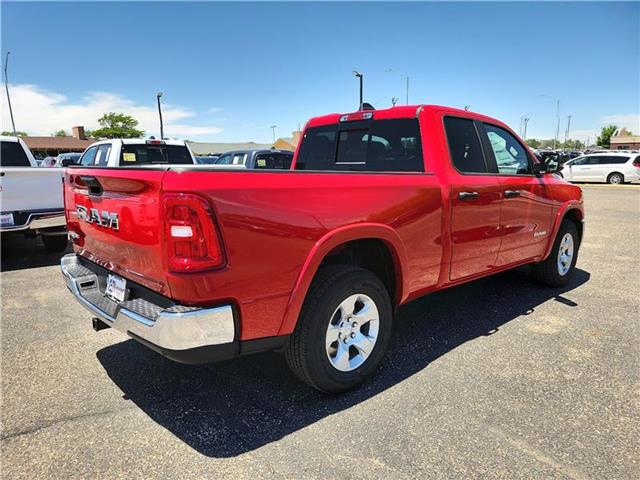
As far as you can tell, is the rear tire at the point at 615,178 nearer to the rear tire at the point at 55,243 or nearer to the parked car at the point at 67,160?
the parked car at the point at 67,160

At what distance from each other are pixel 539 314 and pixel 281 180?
3300 millimetres

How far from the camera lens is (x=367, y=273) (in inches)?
116

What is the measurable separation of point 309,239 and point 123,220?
1.04 m

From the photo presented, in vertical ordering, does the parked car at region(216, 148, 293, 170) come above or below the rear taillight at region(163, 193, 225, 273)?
above

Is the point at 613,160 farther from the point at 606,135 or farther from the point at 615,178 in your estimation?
the point at 606,135

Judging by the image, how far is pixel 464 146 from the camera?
3.83 metres

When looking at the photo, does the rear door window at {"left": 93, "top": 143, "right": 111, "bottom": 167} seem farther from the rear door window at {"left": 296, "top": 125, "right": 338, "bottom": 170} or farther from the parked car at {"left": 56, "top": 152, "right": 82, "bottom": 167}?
the rear door window at {"left": 296, "top": 125, "right": 338, "bottom": 170}

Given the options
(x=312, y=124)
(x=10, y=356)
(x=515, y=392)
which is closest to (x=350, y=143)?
(x=312, y=124)

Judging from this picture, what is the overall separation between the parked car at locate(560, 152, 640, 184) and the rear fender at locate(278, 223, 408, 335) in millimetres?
23149

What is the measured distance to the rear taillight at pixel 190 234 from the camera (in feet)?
7.02

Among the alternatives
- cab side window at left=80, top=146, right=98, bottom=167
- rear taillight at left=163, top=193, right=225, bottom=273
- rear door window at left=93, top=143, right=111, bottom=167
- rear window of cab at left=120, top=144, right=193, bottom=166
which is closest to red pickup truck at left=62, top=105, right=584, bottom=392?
rear taillight at left=163, top=193, right=225, bottom=273

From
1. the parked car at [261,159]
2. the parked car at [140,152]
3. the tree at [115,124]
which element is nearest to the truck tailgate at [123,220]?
the parked car at [140,152]

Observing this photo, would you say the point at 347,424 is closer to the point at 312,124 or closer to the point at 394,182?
the point at 394,182

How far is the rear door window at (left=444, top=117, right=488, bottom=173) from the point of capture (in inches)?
145
